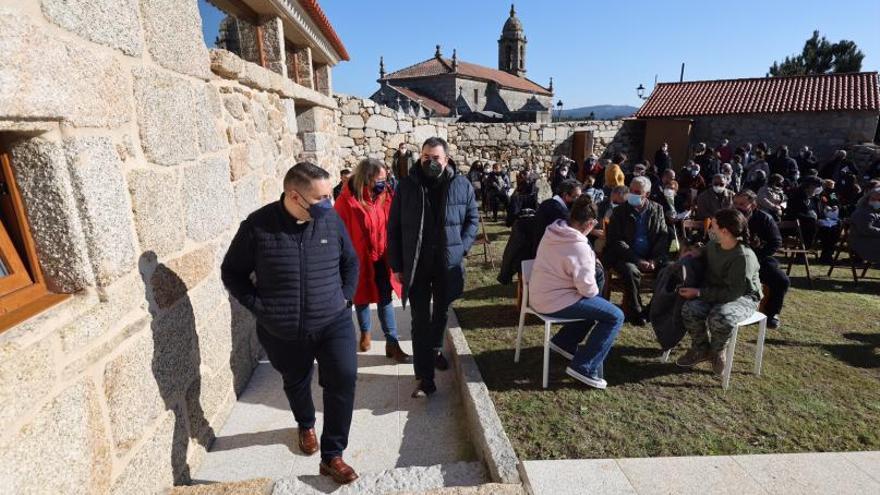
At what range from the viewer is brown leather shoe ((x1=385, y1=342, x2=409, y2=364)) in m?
3.89

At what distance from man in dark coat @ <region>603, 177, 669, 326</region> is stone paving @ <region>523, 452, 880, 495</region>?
2.17 meters

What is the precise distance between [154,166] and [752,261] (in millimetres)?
4108

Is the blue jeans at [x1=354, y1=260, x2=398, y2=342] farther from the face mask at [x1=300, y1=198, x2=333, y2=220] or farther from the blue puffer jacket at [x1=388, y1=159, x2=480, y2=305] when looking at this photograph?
the face mask at [x1=300, y1=198, x2=333, y2=220]

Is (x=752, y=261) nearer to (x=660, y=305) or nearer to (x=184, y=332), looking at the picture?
(x=660, y=305)

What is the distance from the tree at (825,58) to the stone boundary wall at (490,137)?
27729mm

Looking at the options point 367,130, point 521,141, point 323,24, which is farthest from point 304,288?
point 521,141

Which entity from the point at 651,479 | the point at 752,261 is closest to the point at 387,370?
the point at 651,479

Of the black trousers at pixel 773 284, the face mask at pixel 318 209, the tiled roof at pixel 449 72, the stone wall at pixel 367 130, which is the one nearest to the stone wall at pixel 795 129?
the stone wall at pixel 367 130

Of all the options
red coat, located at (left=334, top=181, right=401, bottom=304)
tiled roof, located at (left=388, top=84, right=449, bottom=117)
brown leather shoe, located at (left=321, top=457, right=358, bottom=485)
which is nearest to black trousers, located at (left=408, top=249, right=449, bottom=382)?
red coat, located at (left=334, top=181, right=401, bottom=304)

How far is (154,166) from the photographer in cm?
226

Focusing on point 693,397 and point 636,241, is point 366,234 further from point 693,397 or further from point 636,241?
point 636,241

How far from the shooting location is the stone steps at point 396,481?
2.35 meters

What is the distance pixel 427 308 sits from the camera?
3324 mm

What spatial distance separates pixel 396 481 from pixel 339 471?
31 cm
